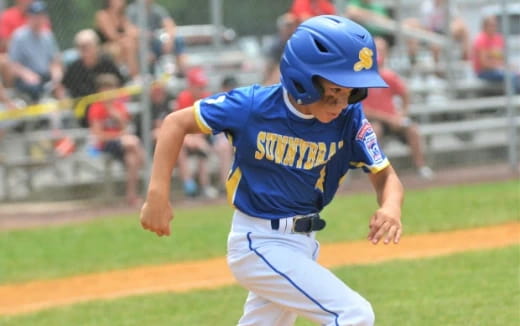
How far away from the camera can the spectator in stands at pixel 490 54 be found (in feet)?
45.9

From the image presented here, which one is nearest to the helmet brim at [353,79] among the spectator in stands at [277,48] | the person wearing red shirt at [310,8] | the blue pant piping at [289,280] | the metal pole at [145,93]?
the blue pant piping at [289,280]

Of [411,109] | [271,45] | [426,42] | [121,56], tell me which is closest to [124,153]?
[121,56]

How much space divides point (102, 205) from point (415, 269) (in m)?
5.01

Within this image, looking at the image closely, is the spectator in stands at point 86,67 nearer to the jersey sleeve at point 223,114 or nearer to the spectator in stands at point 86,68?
the spectator in stands at point 86,68

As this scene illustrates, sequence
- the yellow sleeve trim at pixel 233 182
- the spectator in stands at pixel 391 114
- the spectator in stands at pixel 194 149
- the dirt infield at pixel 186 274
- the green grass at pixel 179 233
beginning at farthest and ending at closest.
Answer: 1. the spectator in stands at pixel 391 114
2. the spectator in stands at pixel 194 149
3. the green grass at pixel 179 233
4. the dirt infield at pixel 186 274
5. the yellow sleeve trim at pixel 233 182

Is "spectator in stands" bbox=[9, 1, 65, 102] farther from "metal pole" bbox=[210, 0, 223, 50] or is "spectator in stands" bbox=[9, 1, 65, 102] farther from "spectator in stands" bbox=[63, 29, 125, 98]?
"metal pole" bbox=[210, 0, 223, 50]

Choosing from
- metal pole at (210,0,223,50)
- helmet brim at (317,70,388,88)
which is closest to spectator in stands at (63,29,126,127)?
metal pole at (210,0,223,50)

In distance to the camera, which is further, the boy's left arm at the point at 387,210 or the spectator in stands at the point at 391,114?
the spectator in stands at the point at 391,114

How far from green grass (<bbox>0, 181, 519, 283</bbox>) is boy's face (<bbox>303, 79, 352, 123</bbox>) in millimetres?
5012

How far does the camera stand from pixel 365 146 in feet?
13.3

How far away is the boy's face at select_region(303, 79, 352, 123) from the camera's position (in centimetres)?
377

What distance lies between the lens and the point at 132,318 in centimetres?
634

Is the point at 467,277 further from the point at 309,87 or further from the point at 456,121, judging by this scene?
the point at 456,121

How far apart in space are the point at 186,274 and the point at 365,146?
4.25m
